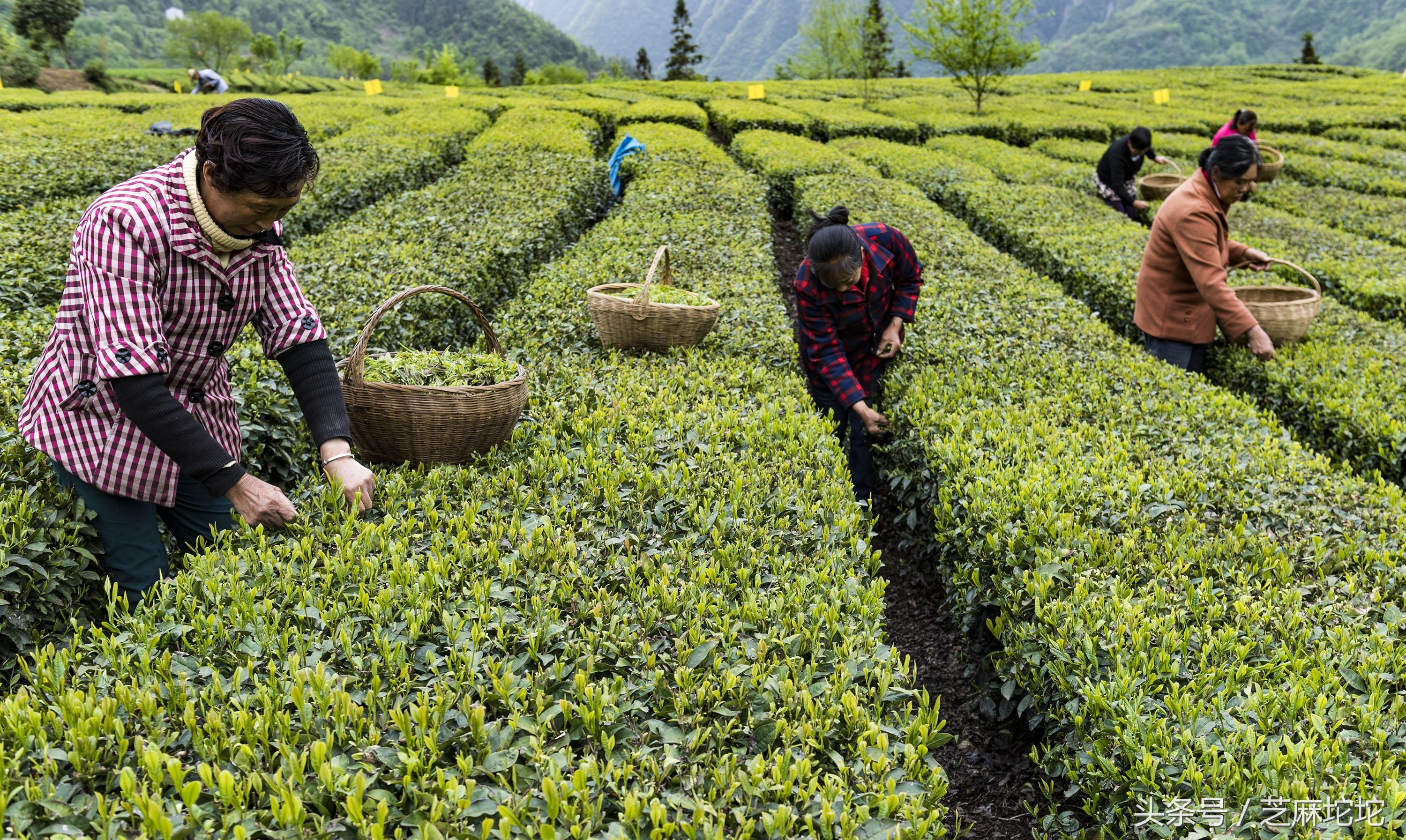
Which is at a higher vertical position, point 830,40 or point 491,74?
point 830,40

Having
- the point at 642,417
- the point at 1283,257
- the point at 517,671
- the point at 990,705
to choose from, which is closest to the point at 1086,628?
the point at 990,705

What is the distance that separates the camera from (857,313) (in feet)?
15.9

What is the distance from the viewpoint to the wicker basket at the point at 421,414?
308 cm

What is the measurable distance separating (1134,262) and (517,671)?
7963 millimetres

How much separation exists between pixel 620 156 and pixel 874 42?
23906 millimetres

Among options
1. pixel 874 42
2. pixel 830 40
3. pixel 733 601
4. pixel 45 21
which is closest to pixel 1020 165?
pixel 733 601

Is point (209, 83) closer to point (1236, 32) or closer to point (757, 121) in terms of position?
point (757, 121)

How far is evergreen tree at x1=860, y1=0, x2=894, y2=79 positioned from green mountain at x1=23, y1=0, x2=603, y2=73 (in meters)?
64.7

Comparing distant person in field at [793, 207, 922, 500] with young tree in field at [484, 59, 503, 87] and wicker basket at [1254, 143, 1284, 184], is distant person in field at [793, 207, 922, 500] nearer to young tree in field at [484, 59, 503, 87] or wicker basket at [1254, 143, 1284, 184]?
wicker basket at [1254, 143, 1284, 184]

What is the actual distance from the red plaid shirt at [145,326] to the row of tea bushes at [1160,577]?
286 cm

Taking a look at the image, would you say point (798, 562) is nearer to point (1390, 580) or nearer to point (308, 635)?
point (308, 635)

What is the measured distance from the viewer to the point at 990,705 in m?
3.36

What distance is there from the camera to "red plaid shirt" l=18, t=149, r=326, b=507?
219cm

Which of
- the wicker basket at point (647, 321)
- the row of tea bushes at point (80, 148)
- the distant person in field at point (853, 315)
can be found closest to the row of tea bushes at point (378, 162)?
the row of tea bushes at point (80, 148)
